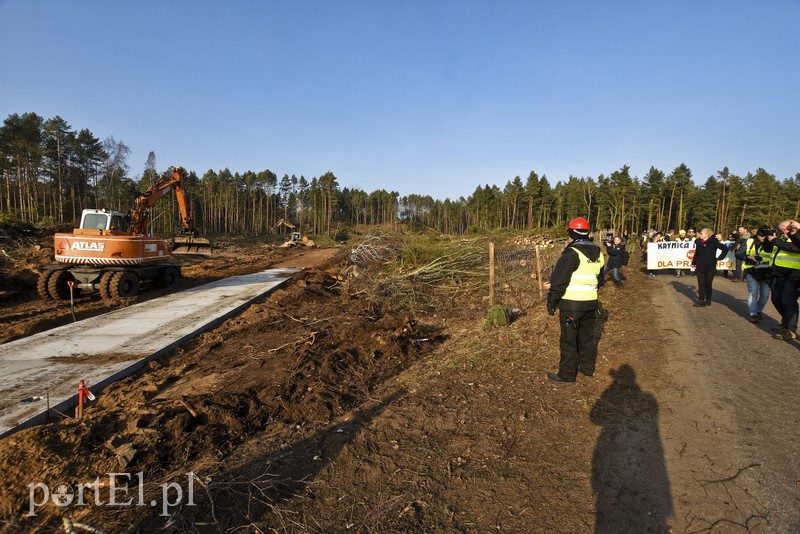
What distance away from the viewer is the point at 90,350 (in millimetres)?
6703

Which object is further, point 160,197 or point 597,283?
point 160,197

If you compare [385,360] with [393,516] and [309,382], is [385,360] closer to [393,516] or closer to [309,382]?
[309,382]

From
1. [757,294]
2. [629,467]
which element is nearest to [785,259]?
[757,294]

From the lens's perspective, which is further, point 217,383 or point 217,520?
point 217,383

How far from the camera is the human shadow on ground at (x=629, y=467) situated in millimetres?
2705

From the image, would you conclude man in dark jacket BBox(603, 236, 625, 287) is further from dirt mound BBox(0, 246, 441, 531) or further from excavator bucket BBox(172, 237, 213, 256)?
excavator bucket BBox(172, 237, 213, 256)

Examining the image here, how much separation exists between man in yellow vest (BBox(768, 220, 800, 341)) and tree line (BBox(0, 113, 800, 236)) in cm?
1637

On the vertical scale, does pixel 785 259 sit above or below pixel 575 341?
above

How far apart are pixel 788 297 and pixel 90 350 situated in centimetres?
1155

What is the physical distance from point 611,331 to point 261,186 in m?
74.9

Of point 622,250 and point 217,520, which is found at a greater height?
point 622,250

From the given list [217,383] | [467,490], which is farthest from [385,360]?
[467,490]

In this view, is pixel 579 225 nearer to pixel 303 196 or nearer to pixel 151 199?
pixel 151 199

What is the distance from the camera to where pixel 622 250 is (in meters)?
12.9
